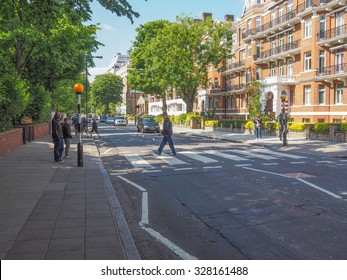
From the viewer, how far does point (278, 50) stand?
139 ft

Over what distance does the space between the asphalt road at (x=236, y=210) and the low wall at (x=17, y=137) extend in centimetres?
676

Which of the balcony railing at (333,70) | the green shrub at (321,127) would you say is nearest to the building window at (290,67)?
the balcony railing at (333,70)

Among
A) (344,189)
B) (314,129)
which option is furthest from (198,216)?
(314,129)

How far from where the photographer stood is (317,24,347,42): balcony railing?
3233 cm

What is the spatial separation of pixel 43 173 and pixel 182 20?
3817cm

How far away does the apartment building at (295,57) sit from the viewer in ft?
110

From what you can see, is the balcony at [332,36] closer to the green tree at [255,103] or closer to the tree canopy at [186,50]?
the green tree at [255,103]

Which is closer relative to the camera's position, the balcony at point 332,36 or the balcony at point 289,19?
the balcony at point 332,36

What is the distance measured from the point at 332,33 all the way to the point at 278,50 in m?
9.22

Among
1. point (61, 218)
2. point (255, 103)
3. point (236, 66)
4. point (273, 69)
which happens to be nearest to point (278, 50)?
point (273, 69)

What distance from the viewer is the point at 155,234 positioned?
556cm

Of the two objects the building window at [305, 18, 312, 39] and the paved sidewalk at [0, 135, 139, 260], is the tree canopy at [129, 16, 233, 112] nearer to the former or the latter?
the building window at [305, 18, 312, 39]

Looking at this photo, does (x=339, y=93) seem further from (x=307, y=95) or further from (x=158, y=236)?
(x=158, y=236)

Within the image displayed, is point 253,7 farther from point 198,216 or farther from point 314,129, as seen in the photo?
point 198,216
